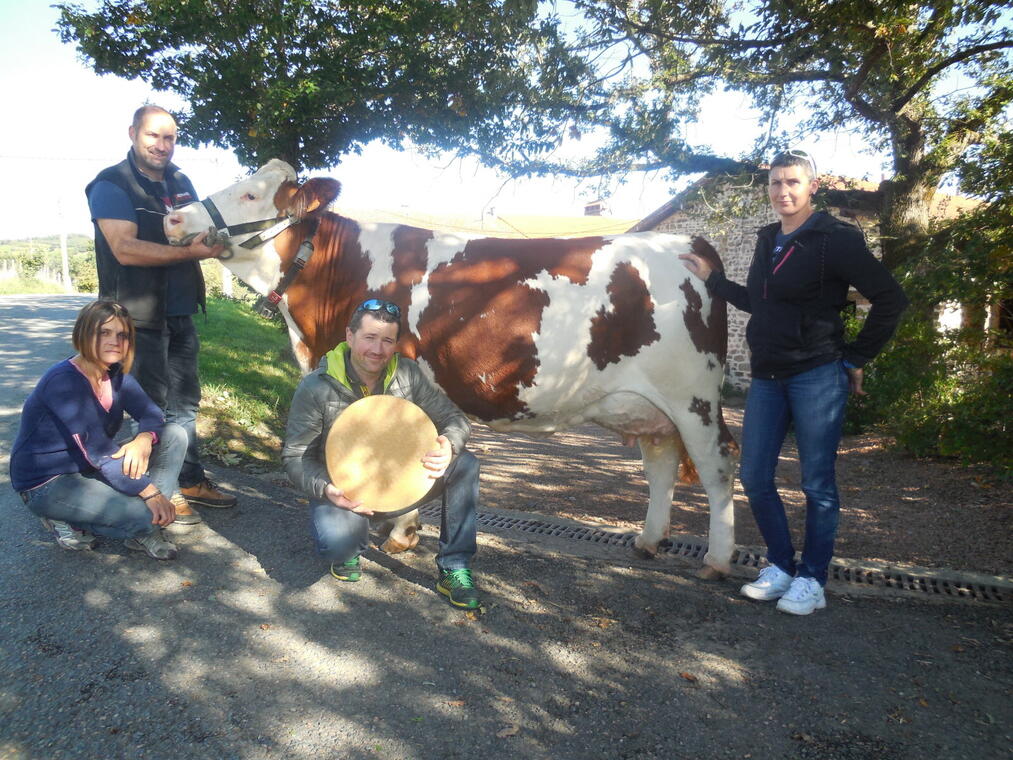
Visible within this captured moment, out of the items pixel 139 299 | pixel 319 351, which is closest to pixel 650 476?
pixel 319 351

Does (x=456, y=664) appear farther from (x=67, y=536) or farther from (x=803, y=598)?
(x=67, y=536)

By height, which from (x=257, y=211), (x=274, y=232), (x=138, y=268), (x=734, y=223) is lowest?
(x=138, y=268)

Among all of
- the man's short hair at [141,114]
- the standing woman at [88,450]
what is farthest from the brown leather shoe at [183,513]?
the man's short hair at [141,114]

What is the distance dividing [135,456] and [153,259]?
1096mm

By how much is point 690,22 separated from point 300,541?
7.87 metres

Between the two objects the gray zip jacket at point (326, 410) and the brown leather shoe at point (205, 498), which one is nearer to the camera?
the gray zip jacket at point (326, 410)

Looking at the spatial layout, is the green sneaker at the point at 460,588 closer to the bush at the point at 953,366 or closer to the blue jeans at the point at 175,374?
the blue jeans at the point at 175,374

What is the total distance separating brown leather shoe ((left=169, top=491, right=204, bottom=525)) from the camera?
3.99 m

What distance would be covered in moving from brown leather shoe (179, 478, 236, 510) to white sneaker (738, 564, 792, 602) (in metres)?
3.16

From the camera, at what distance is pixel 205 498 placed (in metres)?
4.31

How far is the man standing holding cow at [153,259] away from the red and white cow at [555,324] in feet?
0.72

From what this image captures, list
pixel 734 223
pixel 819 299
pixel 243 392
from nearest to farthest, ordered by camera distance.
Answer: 1. pixel 819 299
2. pixel 243 392
3. pixel 734 223

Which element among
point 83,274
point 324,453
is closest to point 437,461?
point 324,453

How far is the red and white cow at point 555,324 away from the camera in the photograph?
360 centimetres
